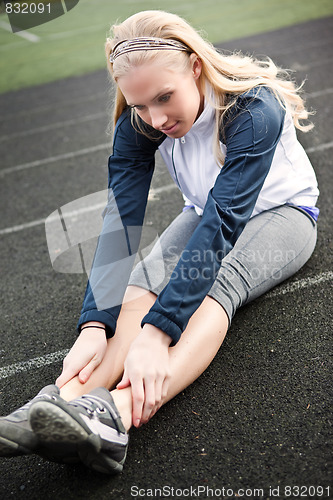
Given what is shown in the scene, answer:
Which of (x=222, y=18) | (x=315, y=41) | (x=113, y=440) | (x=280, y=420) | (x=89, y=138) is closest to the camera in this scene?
(x=113, y=440)

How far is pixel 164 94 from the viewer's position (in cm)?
197

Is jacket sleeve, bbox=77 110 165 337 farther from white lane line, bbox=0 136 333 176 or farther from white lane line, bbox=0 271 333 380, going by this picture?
white lane line, bbox=0 136 333 176

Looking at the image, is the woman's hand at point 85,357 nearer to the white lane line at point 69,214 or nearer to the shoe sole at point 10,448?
the shoe sole at point 10,448

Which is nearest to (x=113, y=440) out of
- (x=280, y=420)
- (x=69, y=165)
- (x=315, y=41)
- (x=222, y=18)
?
(x=280, y=420)

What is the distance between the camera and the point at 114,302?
7.25ft

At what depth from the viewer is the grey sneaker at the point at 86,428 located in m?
1.56

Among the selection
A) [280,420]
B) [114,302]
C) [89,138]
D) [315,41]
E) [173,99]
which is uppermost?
[173,99]

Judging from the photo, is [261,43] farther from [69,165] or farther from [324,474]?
[324,474]

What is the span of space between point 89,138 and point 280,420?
4.74m

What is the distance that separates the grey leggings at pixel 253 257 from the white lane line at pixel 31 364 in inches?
21.9

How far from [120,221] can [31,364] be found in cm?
84

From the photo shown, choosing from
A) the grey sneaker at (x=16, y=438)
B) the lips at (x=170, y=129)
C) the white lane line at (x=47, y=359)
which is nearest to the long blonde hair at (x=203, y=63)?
the lips at (x=170, y=129)

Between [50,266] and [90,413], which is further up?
[90,413]

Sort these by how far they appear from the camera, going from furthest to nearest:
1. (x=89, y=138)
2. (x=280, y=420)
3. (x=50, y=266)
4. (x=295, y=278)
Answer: (x=89, y=138) < (x=50, y=266) < (x=295, y=278) < (x=280, y=420)
